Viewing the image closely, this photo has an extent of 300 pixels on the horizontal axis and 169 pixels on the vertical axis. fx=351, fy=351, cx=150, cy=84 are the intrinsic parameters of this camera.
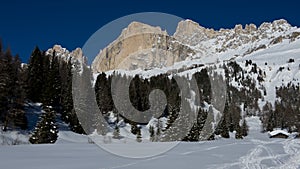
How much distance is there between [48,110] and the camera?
34.4 meters

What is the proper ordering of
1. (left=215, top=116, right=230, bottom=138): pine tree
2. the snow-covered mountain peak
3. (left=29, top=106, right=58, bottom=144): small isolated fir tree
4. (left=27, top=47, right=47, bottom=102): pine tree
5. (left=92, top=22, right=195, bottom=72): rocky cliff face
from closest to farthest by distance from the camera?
1. the snow-covered mountain peak
2. (left=92, top=22, right=195, bottom=72): rocky cliff face
3. (left=29, top=106, right=58, bottom=144): small isolated fir tree
4. (left=27, top=47, right=47, bottom=102): pine tree
5. (left=215, top=116, right=230, bottom=138): pine tree

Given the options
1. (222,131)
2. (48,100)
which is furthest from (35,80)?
(222,131)

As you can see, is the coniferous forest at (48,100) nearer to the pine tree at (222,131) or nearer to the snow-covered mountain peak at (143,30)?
the pine tree at (222,131)

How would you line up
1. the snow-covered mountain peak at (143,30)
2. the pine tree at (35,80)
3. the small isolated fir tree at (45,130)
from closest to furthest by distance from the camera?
the snow-covered mountain peak at (143,30), the small isolated fir tree at (45,130), the pine tree at (35,80)

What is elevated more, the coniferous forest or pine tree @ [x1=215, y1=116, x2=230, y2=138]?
the coniferous forest

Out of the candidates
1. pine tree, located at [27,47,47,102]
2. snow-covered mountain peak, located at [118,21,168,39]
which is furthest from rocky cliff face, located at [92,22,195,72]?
pine tree, located at [27,47,47,102]

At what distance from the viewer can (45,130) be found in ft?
109

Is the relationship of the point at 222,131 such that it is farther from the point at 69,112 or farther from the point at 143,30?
the point at 143,30

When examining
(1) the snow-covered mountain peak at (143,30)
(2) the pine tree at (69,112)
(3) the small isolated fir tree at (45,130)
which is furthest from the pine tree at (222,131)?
(1) the snow-covered mountain peak at (143,30)

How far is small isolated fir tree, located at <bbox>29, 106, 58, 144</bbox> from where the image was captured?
107ft

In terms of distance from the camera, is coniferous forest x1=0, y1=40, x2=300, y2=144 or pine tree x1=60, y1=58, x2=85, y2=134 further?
pine tree x1=60, y1=58, x2=85, y2=134

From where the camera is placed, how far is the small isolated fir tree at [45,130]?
32734 millimetres

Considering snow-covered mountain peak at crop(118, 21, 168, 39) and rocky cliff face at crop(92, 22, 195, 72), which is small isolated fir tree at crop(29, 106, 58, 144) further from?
snow-covered mountain peak at crop(118, 21, 168, 39)

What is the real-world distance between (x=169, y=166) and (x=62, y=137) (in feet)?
108
